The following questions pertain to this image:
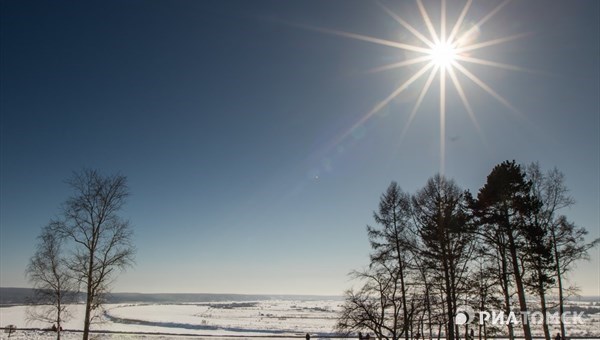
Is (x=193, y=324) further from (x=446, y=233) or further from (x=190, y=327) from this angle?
(x=446, y=233)

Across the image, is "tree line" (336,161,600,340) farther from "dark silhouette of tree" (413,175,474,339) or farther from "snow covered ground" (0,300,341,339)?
"snow covered ground" (0,300,341,339)

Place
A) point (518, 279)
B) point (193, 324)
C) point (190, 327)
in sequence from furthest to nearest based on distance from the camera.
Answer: point (193, 324)
point (190, 327)
point (518, 279)

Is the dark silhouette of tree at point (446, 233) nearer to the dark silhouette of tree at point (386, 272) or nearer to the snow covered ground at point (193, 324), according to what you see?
the dark silhouette of tree at point (386, 272)

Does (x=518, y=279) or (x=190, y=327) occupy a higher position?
(x=518, y=279)

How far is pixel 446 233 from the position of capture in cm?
1855

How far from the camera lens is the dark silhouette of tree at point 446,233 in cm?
1812

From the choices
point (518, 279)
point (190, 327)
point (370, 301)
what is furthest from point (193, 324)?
point (518, 279)

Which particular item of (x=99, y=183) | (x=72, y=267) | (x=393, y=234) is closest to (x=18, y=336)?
(x=72, y=267)

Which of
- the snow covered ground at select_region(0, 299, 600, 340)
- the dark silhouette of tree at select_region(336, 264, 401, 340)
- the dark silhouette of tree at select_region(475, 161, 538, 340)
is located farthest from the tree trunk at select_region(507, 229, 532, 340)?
the snow covered ground at select_region(0, 299, 600, 340)

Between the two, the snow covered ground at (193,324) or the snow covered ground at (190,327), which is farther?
the snow covered ground at (193,324)

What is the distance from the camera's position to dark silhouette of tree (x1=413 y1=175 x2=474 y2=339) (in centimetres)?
1812

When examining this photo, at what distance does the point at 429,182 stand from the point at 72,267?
19.7m

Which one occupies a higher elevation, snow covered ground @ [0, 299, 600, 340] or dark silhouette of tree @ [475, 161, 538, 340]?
dark silhouette of tree @ [475, 161, 538, 340]

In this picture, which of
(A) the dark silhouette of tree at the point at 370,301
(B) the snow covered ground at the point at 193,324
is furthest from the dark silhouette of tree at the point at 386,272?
(B) the snow covered ground at the point at 193,324
